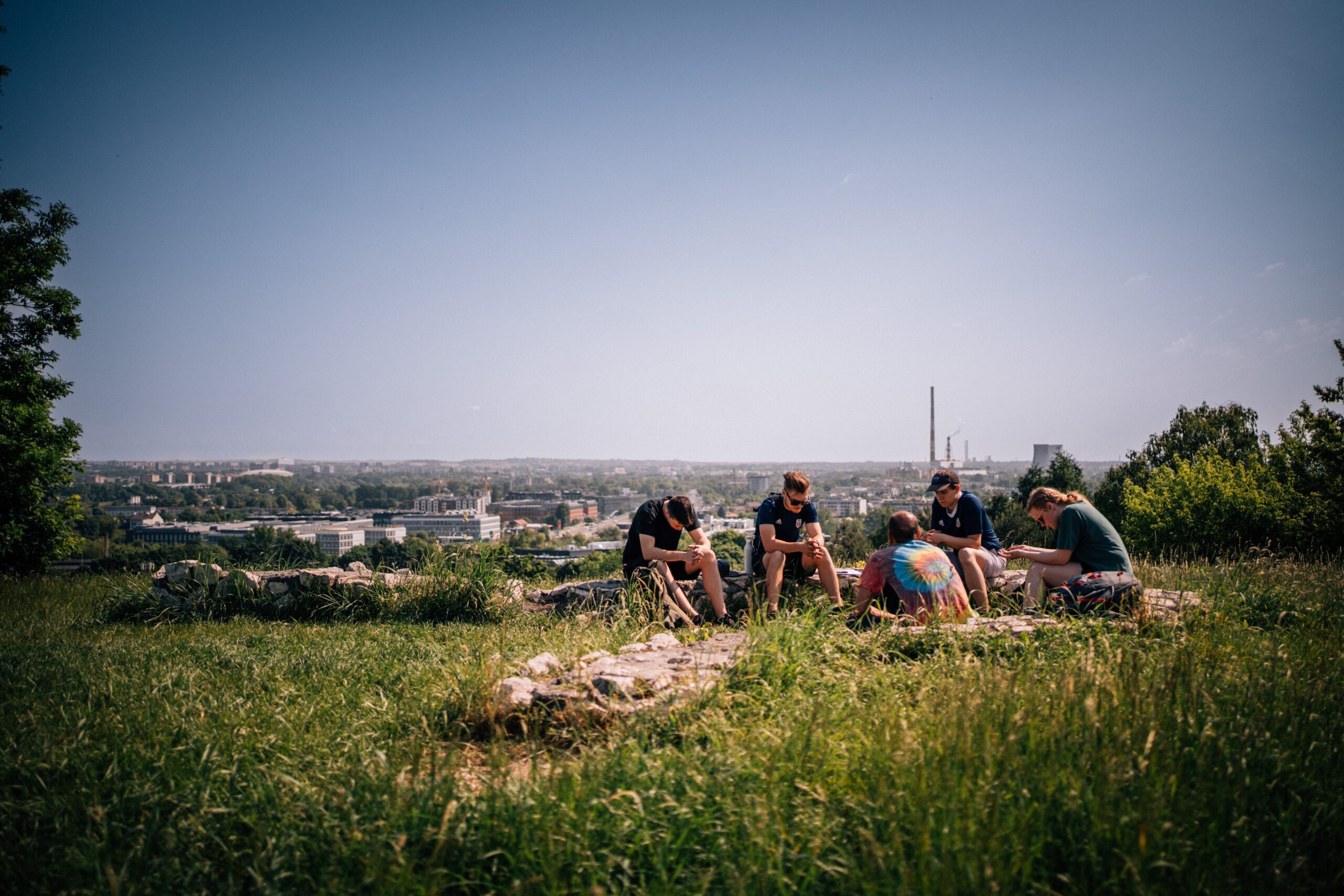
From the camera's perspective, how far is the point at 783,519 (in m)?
6.32

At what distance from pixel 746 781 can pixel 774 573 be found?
3620 millimetres

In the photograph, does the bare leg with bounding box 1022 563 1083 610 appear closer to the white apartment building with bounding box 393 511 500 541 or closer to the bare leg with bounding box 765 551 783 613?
the bare leg with bounding box 765 551 783 613

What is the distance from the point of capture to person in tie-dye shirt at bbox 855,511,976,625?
477cm

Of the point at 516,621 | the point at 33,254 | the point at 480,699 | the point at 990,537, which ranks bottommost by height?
the point at 516,621

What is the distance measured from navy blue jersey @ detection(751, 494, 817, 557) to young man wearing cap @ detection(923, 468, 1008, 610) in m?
1.14

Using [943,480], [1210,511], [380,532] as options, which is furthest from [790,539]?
[380,532]

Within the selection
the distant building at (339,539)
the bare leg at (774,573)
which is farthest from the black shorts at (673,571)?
the distant building at (339,539)

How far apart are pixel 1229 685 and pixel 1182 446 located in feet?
141

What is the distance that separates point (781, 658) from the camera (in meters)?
3.62

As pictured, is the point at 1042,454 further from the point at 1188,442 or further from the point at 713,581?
the point at 713,581

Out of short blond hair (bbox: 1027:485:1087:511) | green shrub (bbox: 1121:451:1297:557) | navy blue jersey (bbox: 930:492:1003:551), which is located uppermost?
short blond hair (bbox: 1027:485:1087:511)

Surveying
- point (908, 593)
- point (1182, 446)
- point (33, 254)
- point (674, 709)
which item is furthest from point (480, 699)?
point (1182, 446)

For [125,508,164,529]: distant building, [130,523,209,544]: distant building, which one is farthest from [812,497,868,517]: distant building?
[125,508,164,529]: distant building

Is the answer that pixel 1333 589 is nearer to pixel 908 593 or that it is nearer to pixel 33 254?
pixel 908 593
